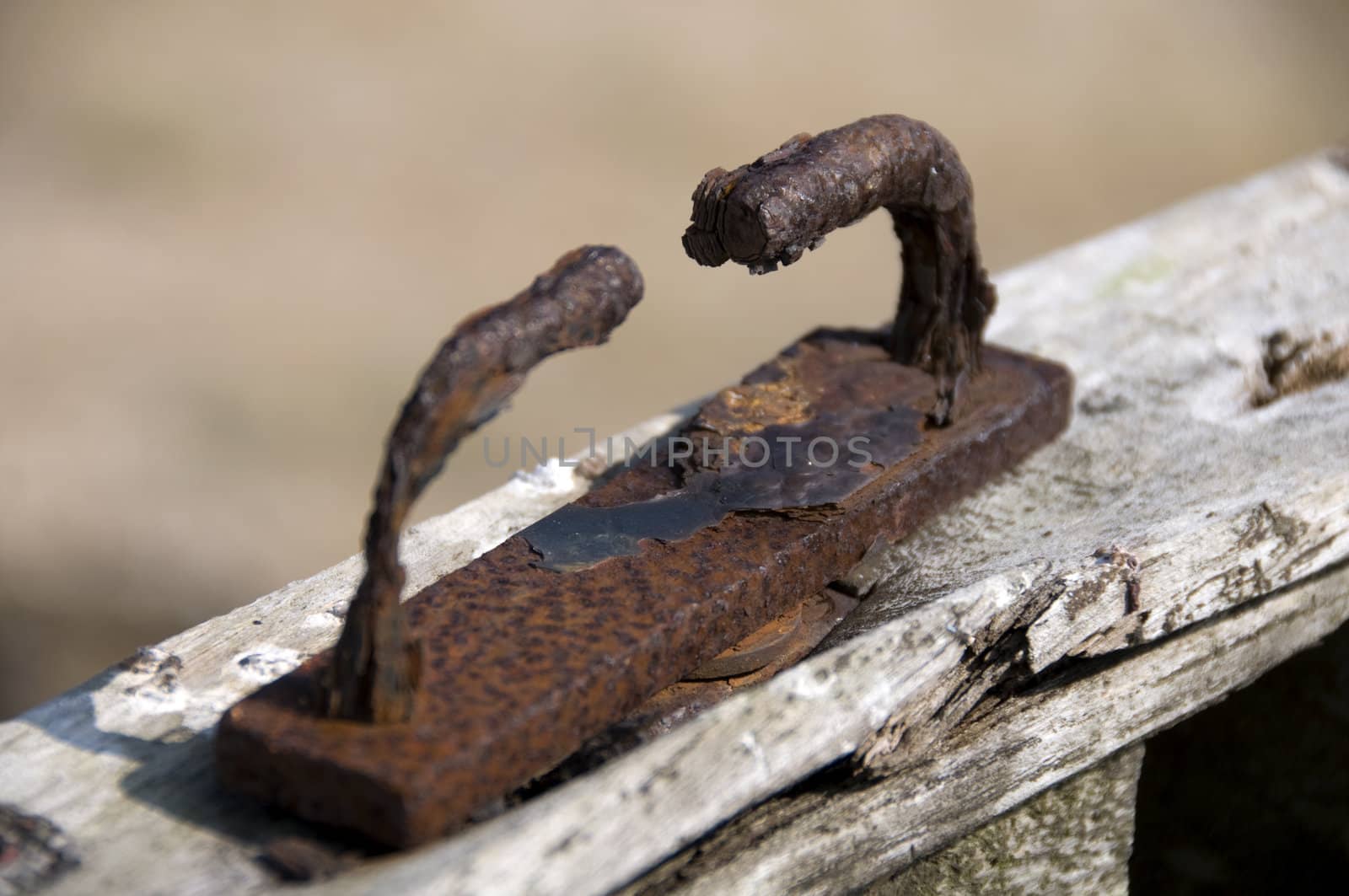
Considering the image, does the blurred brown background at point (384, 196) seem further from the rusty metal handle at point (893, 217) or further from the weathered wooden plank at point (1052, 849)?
the weathered wooden plank at point (1052, 849)

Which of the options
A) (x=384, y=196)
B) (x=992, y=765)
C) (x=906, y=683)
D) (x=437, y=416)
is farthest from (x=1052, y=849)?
(x=384, y=196)

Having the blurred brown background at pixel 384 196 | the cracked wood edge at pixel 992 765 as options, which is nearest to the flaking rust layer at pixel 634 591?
the cracked wood edge at pixel 992 765

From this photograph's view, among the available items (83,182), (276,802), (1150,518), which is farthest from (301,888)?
(83,182)

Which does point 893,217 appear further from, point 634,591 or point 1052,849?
point 1052,849

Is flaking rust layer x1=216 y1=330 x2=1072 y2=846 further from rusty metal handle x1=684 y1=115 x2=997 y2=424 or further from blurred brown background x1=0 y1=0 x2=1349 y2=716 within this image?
blurred brown background x1=0 y1=0 x2=1349 y2=716

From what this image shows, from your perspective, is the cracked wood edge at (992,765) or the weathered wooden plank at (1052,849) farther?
the weathered wooden plank at (1052,849)

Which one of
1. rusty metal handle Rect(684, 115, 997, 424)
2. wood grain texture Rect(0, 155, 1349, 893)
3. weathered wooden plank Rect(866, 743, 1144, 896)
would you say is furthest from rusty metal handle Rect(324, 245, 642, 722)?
weathered wooden plank Rect(866, 743, 1144, 896)

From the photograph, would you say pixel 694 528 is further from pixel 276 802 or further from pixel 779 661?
pixel 276 802
